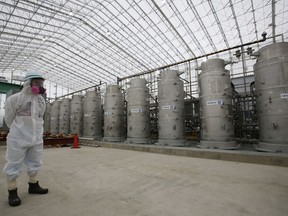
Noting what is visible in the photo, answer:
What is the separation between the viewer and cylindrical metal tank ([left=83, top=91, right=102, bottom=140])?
11.1 meters

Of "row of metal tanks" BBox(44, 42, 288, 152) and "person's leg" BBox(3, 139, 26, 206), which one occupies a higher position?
"row of metal tanks" BBox(44, 42, 288, 152)

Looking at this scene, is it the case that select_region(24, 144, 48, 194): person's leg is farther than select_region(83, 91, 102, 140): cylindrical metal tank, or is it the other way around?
select_region(83, 91, 102, 140): cylindrical metal tank

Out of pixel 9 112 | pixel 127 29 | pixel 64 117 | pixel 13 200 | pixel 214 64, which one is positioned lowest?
pixel 13 200

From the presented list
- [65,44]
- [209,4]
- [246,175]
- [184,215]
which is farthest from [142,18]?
[184,215]

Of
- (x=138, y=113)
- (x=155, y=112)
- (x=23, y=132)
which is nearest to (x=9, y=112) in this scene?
(x=23, y=132)

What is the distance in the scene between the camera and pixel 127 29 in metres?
18.7

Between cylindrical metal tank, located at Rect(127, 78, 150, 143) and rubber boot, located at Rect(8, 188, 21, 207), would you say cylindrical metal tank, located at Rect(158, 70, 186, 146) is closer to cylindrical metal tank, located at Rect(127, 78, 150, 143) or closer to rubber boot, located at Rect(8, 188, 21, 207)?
cylindrical metal tank, located at Rect(127, 78, 150, 143)

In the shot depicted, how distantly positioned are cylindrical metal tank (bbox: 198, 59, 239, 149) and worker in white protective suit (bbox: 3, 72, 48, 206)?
17.3 feet

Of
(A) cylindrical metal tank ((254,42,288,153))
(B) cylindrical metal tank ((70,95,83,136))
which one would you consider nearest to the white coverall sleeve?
(A) cylindrical metal tank ((254,42,288,153))

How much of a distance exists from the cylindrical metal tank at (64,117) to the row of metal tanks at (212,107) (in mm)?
5954

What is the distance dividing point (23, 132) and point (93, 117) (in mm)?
8753

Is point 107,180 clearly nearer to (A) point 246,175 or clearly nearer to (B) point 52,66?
(A) point 246,175

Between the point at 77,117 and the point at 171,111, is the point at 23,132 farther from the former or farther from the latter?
the point at 77,117

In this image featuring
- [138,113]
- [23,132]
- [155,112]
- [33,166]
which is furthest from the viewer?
[155,112]
